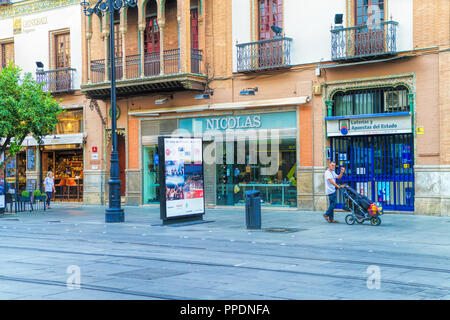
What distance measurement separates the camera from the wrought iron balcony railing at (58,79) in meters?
28.7

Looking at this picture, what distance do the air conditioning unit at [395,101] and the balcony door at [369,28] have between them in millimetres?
1545

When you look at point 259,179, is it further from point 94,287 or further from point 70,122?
point 94,287

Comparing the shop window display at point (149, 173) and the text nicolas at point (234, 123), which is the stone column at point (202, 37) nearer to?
the text nicolas at point (234, 123)

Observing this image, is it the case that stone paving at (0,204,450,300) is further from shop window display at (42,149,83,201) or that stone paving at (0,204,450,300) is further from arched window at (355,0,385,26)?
shop window display at (42,149,83,201)

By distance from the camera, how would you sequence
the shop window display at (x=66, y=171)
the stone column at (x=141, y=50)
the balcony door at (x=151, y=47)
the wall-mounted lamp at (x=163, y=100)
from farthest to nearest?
the shop window display at (x=66, y=171) → the wall-mounted lamp at (x=163, y=100) → the balcony door at (x=151, y=47) → the stone column at (x=141, y=50)

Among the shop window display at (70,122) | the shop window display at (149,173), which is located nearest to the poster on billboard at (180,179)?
the shop window display at (149,173)

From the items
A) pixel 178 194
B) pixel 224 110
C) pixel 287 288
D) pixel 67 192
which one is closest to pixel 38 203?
pixel 67 192

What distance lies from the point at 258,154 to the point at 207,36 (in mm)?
5256

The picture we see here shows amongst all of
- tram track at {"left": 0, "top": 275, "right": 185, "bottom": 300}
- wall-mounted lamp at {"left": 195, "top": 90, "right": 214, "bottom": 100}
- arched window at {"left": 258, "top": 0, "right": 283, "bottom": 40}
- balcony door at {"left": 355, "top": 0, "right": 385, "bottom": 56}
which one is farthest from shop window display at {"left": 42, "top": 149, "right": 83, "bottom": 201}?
tram track at {"left": 0, "top": 275, "right": 185, "bottom": 300}

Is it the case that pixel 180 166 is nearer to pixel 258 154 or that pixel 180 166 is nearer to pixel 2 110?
pixel 258 154

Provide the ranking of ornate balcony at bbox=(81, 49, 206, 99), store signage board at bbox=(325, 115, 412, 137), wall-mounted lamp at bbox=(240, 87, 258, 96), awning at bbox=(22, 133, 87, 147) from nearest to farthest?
1. store signage board at bbox=(325, 115, 412, 137)
2. wall-mounted lamp at bbox=(240, 87, 258, 96)
3. ornate balcony at bbox=(81, 49, 206, 99)
4. awning at bbox=(22, 133, 87, 147)

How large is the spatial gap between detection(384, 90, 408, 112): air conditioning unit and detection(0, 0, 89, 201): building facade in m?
14.3

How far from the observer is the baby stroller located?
16750 millimetres

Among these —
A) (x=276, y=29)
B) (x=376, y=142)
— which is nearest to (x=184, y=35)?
(x=276, y=29)
